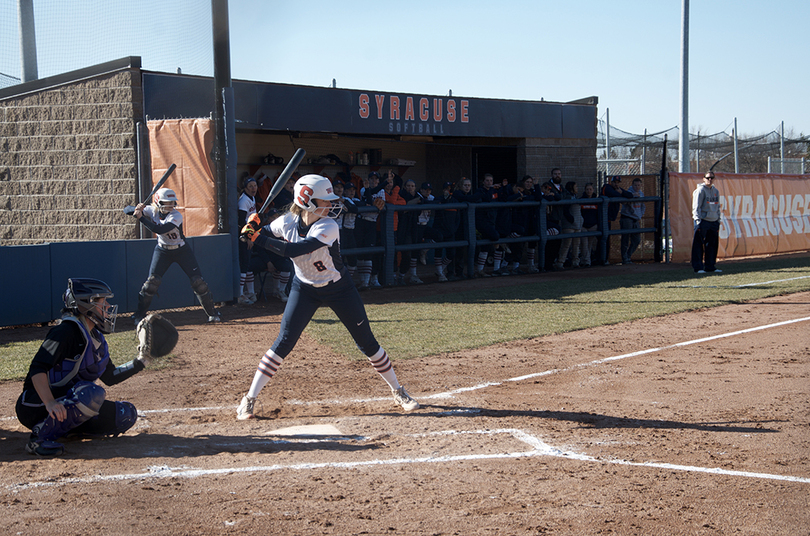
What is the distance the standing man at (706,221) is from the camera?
14.3 metres

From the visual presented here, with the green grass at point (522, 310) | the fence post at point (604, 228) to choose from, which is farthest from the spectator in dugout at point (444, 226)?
the fence post at point (604, 228)

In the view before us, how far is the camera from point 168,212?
9.35m

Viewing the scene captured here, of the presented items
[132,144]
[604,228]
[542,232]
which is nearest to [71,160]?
[132,144]

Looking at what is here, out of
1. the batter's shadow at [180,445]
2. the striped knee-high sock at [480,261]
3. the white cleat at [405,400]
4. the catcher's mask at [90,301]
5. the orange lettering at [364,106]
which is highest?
the orange lettering at [364,106]

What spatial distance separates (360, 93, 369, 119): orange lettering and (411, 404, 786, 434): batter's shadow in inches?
431

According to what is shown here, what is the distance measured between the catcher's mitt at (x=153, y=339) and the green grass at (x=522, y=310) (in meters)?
2.48

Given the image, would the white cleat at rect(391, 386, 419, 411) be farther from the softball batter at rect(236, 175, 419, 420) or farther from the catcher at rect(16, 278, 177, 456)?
the catcher at rect(16, 278, 177, 456)

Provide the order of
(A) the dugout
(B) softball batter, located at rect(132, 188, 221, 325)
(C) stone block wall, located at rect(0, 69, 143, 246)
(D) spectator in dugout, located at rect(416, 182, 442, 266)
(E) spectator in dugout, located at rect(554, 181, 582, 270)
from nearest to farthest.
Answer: (B) softball batter, located at rect(132, 188, 221, 325) → (A) the dugout → (C) stone block wall, located at rect(0, 69, 143, 246) → (D) spectator in dugout, located at rect(416, 182, 442, 266) → (E) spectator in dugout, located at rect(554, 181, 582, 270)

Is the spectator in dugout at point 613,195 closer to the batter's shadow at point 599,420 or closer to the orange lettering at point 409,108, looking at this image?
the orange lettering at point 409,108

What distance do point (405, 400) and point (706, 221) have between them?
425 inches

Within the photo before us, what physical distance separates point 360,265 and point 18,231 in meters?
6.33

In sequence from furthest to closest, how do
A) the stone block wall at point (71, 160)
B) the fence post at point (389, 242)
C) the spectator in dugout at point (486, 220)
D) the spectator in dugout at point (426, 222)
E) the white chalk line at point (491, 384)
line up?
the spectator in dugout at point (486, 220), the spectator in dugout at point (426, 222), the fence post at point (389, 242), the stone block wall at point (71, 160), the white chalk line at point (491, 384)

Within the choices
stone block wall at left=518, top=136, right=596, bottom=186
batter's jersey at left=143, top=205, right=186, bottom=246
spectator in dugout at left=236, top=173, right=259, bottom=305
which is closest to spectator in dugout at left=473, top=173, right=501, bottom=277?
stone block wall at left=518, top=136, right=596, bottom=186

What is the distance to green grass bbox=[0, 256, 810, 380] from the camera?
823 cm
